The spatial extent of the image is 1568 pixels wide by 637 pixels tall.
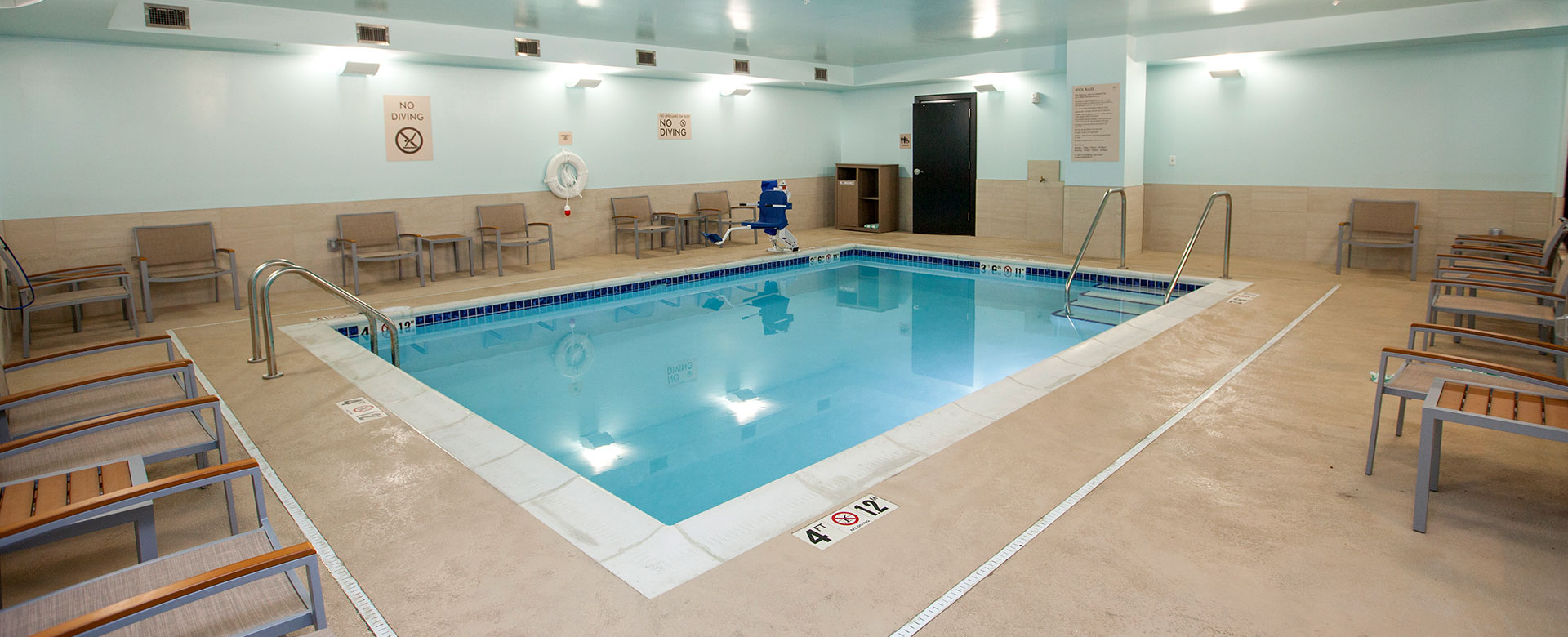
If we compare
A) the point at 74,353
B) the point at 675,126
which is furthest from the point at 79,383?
the point at 675,126

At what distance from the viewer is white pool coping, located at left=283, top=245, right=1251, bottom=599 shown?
2498 millimetres

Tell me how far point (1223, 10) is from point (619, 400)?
5.93 m

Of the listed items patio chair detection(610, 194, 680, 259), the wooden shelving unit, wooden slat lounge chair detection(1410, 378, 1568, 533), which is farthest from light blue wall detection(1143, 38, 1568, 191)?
wooden slat lounge chair detection(1410, 378, 1568, 533)

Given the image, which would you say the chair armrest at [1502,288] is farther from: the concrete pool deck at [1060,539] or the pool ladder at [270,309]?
the pool ladder at [270,309]

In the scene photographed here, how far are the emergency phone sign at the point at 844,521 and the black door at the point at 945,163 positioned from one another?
8714mm

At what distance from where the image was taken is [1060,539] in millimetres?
2514

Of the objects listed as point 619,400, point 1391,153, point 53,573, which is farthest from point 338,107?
point 1391,153

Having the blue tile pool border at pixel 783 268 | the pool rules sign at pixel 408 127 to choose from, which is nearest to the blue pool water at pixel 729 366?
the blue tile pool border at pixel 783 268

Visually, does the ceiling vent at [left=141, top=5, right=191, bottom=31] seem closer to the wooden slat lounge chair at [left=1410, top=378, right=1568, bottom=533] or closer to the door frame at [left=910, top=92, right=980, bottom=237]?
the wooden slat lounge chair at [left=1410, top=378, right=1568, bottom=533]

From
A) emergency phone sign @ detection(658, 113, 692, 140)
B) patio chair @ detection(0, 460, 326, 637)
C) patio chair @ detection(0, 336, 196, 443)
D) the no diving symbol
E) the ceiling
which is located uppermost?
the ceiling

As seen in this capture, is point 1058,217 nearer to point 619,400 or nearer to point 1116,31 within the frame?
point 1116,31

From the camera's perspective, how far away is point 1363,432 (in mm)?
3385

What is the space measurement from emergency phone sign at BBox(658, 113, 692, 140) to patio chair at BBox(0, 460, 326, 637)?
849cm

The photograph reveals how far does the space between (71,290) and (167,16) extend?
7.34ft
